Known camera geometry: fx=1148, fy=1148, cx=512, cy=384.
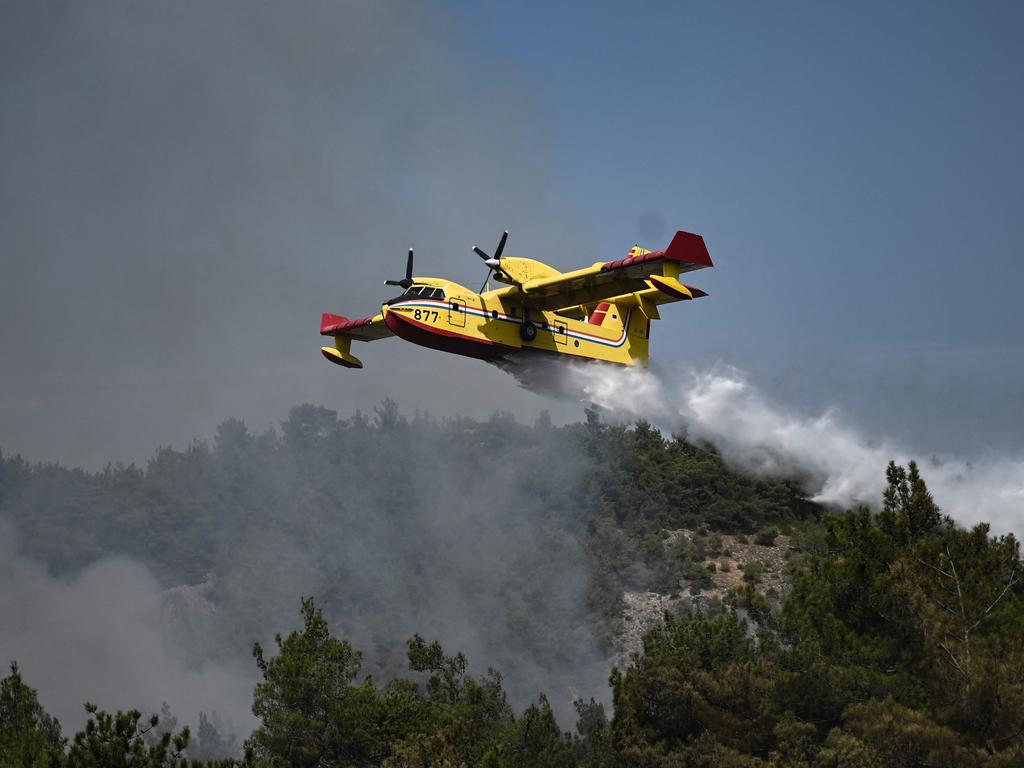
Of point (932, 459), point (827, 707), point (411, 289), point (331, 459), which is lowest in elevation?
point (827, 707)

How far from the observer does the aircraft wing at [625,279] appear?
30.3 m

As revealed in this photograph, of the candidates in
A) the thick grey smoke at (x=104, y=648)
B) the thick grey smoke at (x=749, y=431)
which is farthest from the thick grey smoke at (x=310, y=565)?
the thick grey smoke at (x=749, y=431)

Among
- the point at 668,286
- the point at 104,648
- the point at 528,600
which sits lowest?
the point at 104,648

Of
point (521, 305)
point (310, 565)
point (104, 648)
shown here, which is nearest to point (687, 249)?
point (521, 305)

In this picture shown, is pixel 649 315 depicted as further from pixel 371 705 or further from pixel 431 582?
pixel 431 582

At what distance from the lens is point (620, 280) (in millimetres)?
33688

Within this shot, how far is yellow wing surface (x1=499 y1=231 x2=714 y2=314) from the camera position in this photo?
30297mm

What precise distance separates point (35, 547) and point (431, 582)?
120 feet

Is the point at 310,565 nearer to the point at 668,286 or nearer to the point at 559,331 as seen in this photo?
the point at 559,331

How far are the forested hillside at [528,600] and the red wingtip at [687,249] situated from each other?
299 inches

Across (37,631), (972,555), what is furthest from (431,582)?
(972,555)

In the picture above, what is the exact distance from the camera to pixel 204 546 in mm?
103000

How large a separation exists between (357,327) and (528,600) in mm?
48001

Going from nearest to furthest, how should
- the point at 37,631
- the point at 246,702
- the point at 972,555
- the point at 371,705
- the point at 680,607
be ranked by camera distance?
the point at 972,555
the point at 371,705
the point at 680,607
the point at 246,702
the point at 37,631
